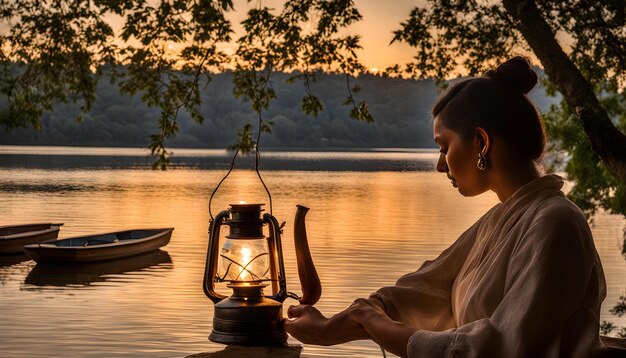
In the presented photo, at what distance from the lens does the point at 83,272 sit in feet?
107

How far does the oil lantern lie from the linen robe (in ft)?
3.39

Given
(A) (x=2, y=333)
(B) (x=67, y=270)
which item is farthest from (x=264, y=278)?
(B) (x=67, y=270)

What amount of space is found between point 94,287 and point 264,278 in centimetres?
2885

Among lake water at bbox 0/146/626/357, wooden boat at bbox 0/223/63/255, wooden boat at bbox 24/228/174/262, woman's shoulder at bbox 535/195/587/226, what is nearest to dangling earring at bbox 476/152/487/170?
woman's shoulder at bbox 535/195/587/226

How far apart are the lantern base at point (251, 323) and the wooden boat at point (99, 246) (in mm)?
29044

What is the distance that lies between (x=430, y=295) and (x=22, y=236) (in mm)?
34614

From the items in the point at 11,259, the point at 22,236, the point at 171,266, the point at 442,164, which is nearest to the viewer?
the point at 442,164

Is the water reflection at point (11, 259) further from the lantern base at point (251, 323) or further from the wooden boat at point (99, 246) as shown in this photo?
the lantern base at point (251, 323)

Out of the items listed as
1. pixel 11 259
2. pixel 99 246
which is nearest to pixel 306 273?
pixel 99 246

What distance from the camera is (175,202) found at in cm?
6894

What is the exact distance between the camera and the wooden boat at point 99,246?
31.2 m

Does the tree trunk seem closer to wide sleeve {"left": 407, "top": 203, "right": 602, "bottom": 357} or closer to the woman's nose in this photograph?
the woman's nose

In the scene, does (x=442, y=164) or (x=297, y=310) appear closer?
(x=442, y=164)

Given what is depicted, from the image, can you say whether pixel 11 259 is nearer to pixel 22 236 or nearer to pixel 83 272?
Result: pixel 22 236
